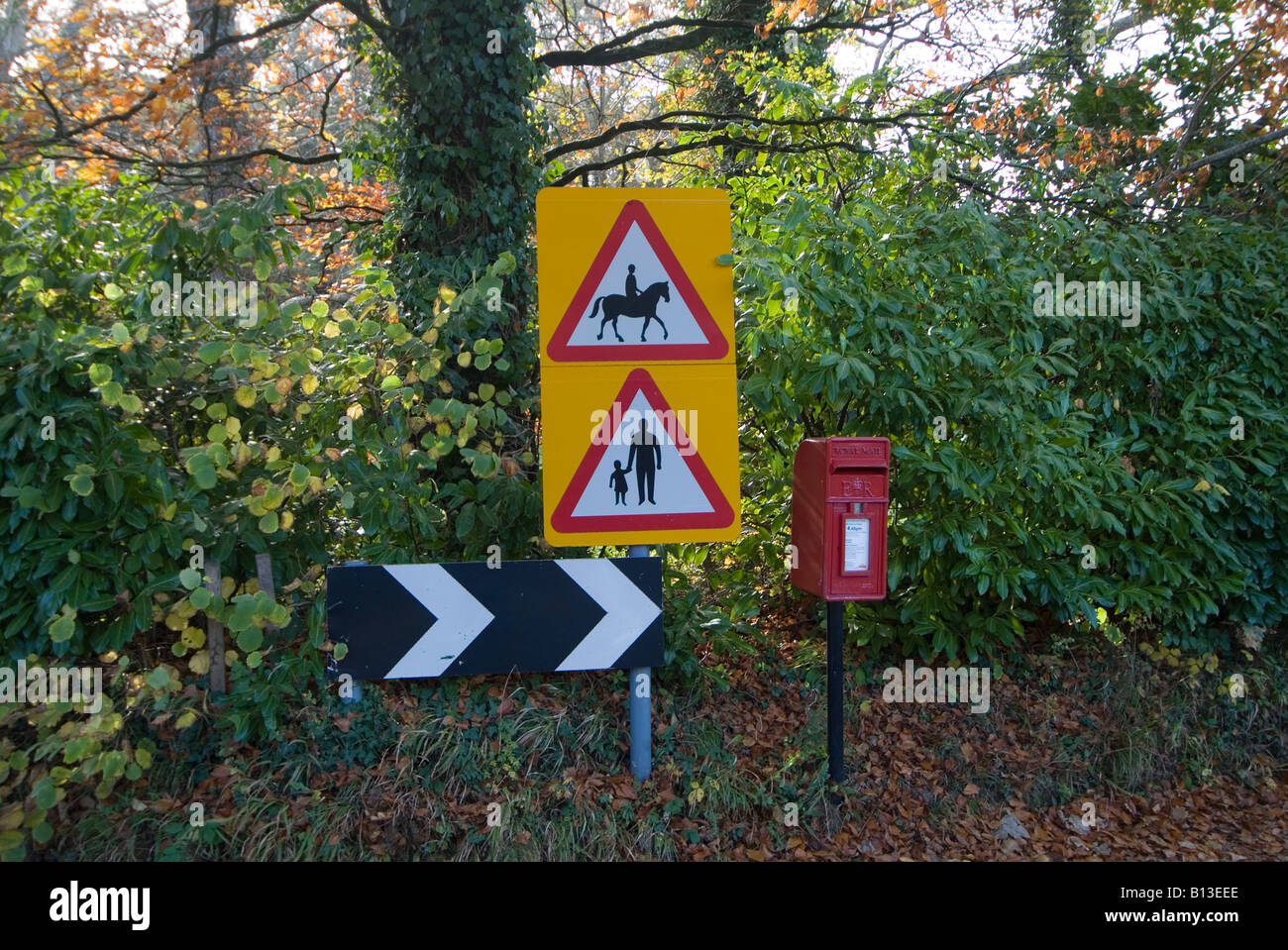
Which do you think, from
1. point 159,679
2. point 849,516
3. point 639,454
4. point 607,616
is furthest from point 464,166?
point 159,679

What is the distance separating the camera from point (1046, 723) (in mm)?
5121

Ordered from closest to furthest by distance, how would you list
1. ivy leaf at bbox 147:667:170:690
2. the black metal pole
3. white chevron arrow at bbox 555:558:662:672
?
ivy leaf at bbox 147:667:170:690
white chevron arrow at bbox 555:558:662:672
the black metal pole

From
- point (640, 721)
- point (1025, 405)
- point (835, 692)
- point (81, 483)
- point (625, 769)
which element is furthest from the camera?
point (1025, 405)

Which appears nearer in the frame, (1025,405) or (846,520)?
(846,520)

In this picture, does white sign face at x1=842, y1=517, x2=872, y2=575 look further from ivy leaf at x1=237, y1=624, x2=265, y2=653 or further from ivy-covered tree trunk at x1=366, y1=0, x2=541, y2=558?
ivy leaf at x1=237, y1=624, x2=265, y2=653

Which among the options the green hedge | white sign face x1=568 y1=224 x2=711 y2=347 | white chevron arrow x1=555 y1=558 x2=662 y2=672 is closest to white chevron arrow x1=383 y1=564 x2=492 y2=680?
white chevron arrow x1=555 y1=558 x2=662 y2=672

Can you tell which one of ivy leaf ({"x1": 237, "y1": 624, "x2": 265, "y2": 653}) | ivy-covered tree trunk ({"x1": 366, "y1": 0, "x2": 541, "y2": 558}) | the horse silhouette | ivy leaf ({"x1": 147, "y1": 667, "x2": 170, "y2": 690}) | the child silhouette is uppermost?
ivy-covered tree trunk ({"x1": 366, "y1": 0, "x2": 541, "y2": 558})

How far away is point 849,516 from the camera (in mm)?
4062

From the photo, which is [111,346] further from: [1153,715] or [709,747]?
[1153,715]

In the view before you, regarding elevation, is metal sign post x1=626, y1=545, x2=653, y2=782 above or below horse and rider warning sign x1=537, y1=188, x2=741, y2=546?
below

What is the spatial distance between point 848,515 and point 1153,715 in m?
2.75

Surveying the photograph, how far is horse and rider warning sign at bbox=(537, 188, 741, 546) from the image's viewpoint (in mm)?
3688

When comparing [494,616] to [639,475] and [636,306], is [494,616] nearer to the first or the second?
[639,475]

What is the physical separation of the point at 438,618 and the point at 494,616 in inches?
9.6
